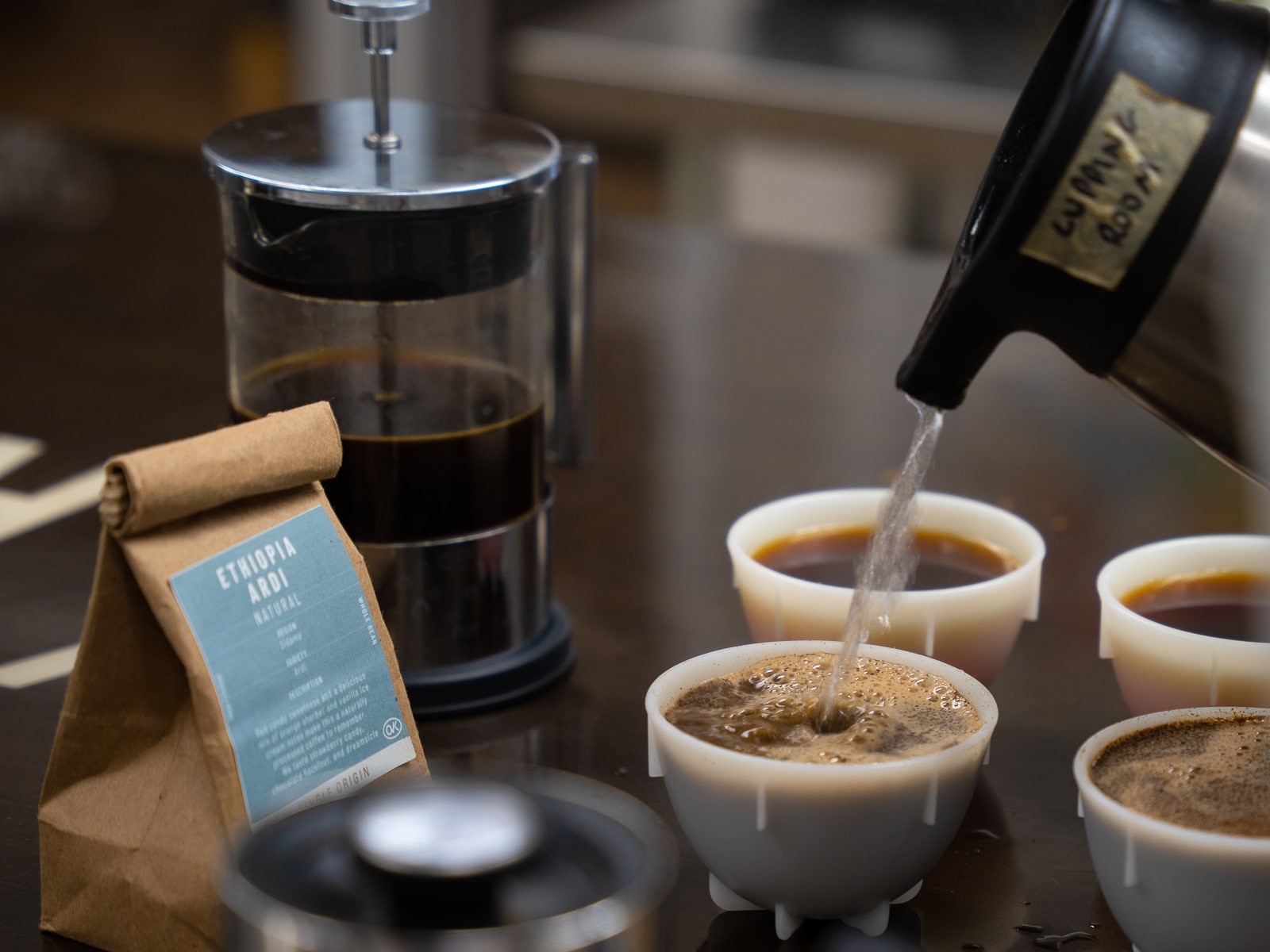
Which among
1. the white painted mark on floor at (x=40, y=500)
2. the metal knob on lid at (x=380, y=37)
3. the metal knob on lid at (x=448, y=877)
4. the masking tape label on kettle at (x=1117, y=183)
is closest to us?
the metal knob on lid at (x=448, y=877)

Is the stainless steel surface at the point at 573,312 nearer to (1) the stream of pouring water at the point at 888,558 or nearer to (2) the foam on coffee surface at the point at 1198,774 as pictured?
(1) the stream of pouring water at the point at 888,558

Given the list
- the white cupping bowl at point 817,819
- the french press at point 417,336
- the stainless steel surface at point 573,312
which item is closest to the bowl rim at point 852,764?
the white cupping bowl at point 817,819

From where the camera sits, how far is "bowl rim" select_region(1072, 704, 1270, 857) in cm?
68

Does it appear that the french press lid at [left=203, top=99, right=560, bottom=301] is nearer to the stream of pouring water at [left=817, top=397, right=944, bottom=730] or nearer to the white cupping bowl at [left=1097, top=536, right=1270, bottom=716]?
the stream of pouring water at [left=817, top=397, right=944, bottom=730]

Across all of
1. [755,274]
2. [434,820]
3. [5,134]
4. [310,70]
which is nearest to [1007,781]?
[434,820]

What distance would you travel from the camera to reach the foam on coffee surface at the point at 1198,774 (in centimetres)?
73

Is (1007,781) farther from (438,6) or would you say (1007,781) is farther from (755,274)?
(438,6)

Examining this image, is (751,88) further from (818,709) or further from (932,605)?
(818,709)

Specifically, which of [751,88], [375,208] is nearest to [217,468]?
[375,208]

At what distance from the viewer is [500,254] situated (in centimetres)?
96

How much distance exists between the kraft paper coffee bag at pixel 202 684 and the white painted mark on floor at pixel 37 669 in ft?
0.83

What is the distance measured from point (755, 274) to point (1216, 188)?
109cm

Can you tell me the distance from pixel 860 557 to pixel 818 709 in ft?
0.74

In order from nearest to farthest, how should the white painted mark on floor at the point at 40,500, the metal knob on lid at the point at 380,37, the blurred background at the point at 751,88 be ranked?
the metal knob on lid at the point at 380,37 < the white painted mark on floor at the point at 40,500 < the blurred background at the point at 751,88
